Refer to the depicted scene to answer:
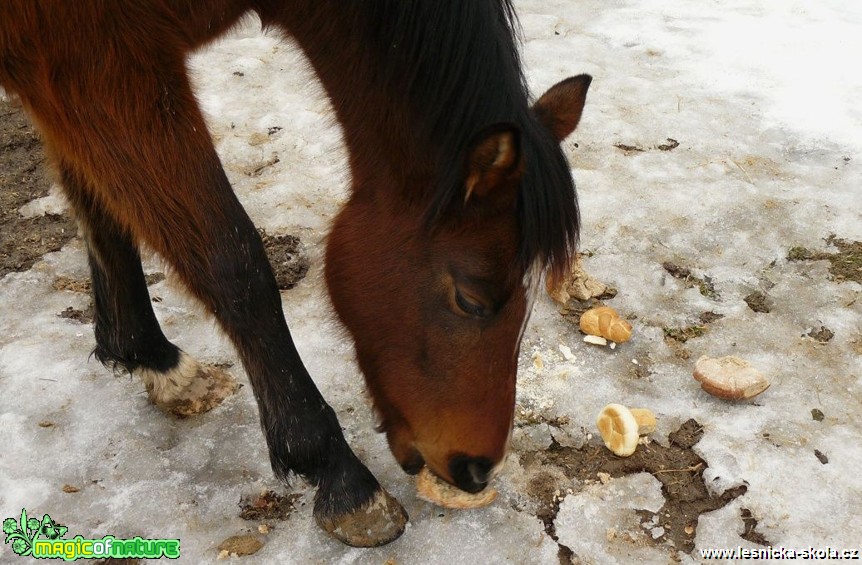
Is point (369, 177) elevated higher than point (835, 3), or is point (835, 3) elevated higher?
point (369, 177)

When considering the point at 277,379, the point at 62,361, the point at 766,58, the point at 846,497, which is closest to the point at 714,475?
the point at 846,497

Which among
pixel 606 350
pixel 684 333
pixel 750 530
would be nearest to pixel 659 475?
pixel 750 530

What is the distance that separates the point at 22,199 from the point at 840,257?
4756 millimetres

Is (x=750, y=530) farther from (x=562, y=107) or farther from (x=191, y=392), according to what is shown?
(x=191, y=392)

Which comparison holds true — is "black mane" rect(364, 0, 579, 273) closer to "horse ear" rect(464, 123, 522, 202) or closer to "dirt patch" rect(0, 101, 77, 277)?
"horse ear" rect(464, 123, 522, 202)

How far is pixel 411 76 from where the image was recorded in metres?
2.21

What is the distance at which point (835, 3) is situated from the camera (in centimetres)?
645

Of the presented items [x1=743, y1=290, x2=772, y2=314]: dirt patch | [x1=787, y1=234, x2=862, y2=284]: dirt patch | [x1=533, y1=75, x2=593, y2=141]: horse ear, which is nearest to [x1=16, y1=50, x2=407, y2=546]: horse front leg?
[x1=533, y1=75, x2=593, y2=141]: horse ear

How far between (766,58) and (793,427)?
12.6ft

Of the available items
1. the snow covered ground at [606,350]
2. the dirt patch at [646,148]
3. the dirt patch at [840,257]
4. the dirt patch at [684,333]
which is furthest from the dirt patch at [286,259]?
the dirt patch at [840,257]

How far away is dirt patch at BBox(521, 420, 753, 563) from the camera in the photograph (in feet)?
8.70

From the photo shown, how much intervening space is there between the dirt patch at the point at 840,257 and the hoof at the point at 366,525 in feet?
8.80

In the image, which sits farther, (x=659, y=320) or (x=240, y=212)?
(x=659, y=320)

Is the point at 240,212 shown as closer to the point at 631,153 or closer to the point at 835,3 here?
the point at 631,153
